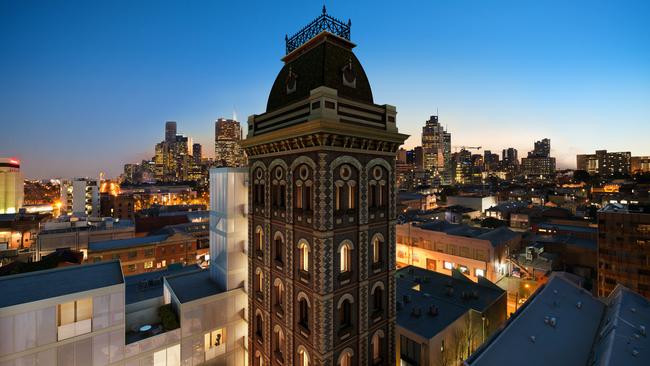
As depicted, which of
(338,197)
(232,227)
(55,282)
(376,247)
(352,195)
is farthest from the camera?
(232,227)

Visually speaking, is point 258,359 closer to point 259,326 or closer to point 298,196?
point 259,326

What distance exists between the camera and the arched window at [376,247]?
22281 mm

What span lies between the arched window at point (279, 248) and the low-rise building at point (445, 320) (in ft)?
48.9

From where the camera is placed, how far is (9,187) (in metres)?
129

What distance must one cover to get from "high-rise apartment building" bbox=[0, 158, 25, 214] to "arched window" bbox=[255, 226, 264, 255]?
16352 centimetres

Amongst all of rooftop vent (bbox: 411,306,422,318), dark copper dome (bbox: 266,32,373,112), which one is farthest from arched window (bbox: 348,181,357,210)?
rooftop vent (bbox: 411,306,422,318)

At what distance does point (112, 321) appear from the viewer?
22.3 meters

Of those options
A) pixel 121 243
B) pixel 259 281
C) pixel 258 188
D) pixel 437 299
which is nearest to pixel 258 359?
pixel 259 281

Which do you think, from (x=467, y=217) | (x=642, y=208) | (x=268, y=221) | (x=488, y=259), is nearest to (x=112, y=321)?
(x=268, y=221)

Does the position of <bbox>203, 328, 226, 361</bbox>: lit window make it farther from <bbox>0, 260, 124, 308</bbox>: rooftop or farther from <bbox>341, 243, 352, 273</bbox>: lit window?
<bbox>341, 243, 352, 273</bbox>: lit window

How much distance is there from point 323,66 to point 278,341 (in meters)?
22.4

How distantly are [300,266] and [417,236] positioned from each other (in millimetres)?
54145

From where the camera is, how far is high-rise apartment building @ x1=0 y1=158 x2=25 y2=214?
127 m

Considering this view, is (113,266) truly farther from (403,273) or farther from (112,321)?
(403,273)
